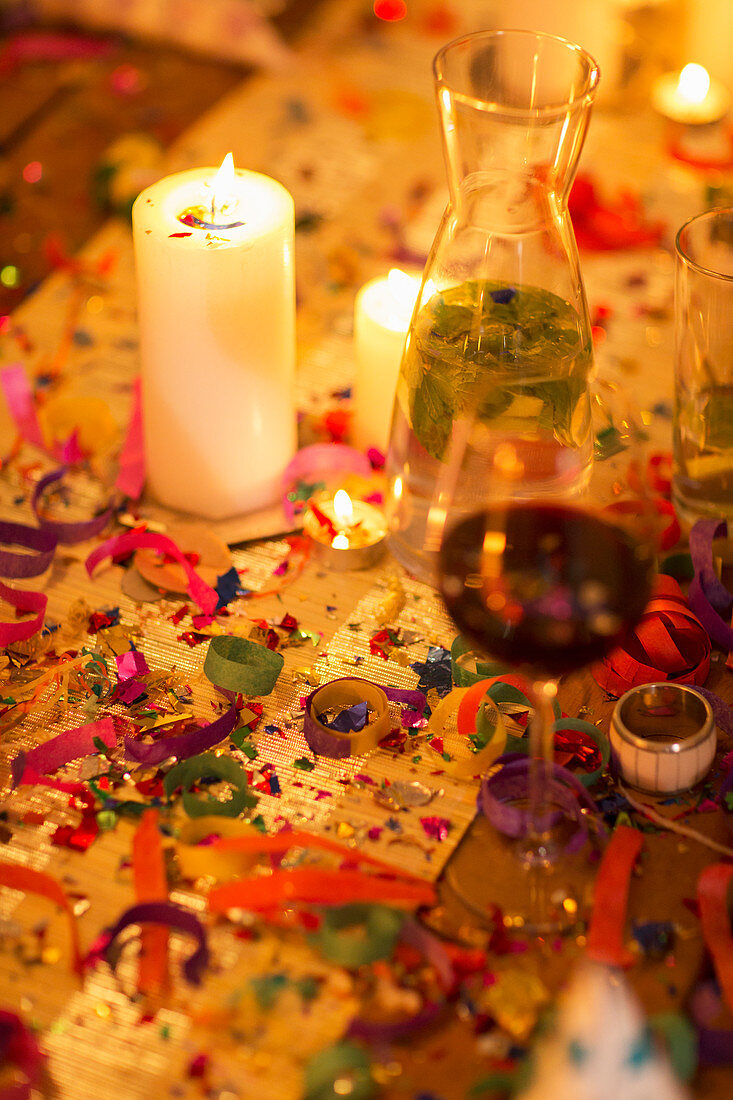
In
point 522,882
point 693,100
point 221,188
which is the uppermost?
point 221,188

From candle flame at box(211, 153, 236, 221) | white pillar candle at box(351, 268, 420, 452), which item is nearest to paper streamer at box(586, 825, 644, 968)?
white pillar candle at box(351, 268, 420, 452)

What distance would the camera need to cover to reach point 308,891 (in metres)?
0.58

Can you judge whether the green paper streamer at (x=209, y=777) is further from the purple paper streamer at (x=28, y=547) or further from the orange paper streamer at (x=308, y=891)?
the purple paper streamer at (x=28, y=547)

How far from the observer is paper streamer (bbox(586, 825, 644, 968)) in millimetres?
563

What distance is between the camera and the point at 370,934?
1.85 feet

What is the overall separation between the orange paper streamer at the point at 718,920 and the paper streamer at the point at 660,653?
0.14m

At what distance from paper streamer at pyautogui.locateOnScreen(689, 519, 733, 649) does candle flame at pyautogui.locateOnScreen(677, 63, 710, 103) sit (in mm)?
702

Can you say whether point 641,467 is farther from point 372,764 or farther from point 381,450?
point 381,450

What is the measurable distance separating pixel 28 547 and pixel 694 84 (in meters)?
0.92

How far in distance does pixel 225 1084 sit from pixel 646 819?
0.27 m

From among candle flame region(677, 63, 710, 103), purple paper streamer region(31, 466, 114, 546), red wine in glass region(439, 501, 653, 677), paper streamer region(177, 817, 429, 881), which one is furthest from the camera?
candle flame region(677, 63, 710, 103)

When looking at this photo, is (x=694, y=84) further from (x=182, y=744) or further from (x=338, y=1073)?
(x=338, y=1073)

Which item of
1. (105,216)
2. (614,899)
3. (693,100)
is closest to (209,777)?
(614,899)

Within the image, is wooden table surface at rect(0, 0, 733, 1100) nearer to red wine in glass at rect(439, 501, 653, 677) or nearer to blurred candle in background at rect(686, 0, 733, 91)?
red wine in glass at rect(439, 501, 653, 677)
